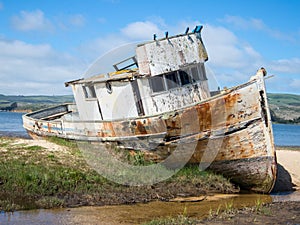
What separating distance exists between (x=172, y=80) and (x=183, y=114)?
1.76 meters

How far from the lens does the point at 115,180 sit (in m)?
11.0

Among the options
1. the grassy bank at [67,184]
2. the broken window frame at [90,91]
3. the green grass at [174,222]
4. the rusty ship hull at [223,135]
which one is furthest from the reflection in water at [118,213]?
the broken window frame at [90,91]

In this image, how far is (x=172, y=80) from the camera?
12539 millimetres

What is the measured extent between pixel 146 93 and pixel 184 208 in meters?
4.19

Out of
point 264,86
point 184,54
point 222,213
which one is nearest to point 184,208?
point 222,213

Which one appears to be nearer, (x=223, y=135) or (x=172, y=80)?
(x=223, y=135)

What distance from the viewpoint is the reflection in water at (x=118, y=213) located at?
322 inches

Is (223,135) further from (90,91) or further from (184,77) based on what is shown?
(90,91)

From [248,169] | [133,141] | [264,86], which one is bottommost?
[248,169]

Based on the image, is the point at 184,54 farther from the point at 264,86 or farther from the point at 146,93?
the point at 264,86

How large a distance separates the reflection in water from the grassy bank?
1.12 ft

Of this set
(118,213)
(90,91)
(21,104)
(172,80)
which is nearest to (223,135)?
(172,80)

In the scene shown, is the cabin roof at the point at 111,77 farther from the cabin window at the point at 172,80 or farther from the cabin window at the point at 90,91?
the cabin window at the point at 172,80

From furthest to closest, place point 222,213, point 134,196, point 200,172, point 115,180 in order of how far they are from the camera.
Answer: point 200,172 < point 115,180 < point 134,196 < point 222,213
